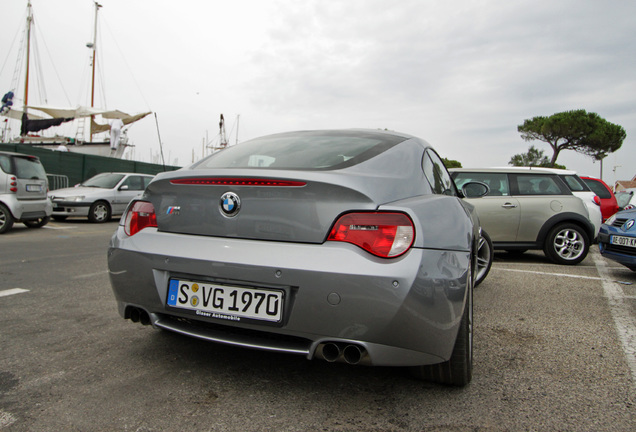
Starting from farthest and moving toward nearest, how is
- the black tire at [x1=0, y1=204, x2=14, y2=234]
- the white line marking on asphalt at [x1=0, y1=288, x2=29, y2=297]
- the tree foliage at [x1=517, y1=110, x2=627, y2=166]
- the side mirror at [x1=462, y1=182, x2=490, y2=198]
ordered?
the tree foliage at [x1=517, y1=110, x2=627, y2=166] < the black tire at [x1=0, y1=204, x2=14, y2=234] < the side mirror at [x1=462, y1=182, x2=490, y2=198] < the white line marking on asphalt at [x1=0, y1=288, x2=29, y2=297]

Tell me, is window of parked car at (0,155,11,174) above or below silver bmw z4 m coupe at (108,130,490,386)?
above

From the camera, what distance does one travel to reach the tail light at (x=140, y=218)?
238 cm

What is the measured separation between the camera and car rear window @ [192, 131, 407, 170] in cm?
233

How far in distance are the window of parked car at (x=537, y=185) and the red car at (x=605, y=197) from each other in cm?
429

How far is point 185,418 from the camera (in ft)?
6.16

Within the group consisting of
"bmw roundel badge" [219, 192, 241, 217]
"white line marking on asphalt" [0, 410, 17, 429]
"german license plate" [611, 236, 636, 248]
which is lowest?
"white line marking on asphalt" [0, 410, 17, 429]

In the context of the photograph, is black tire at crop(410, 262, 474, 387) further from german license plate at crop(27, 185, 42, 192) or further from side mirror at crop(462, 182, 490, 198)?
german license plate at crop(27, 185, 42, 192)

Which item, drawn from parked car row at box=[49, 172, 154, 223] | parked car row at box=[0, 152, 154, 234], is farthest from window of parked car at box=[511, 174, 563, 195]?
parked car row at box=[49, 172, 154, 223]

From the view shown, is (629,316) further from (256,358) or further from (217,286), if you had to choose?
(217,286)

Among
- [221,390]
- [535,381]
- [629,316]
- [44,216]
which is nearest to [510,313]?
[629,316]

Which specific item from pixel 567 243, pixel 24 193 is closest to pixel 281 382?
pixel 567 243

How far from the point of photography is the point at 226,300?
6.73 feet

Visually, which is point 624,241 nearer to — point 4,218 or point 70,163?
point 4,218

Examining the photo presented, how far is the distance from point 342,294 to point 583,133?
45.9 metres
